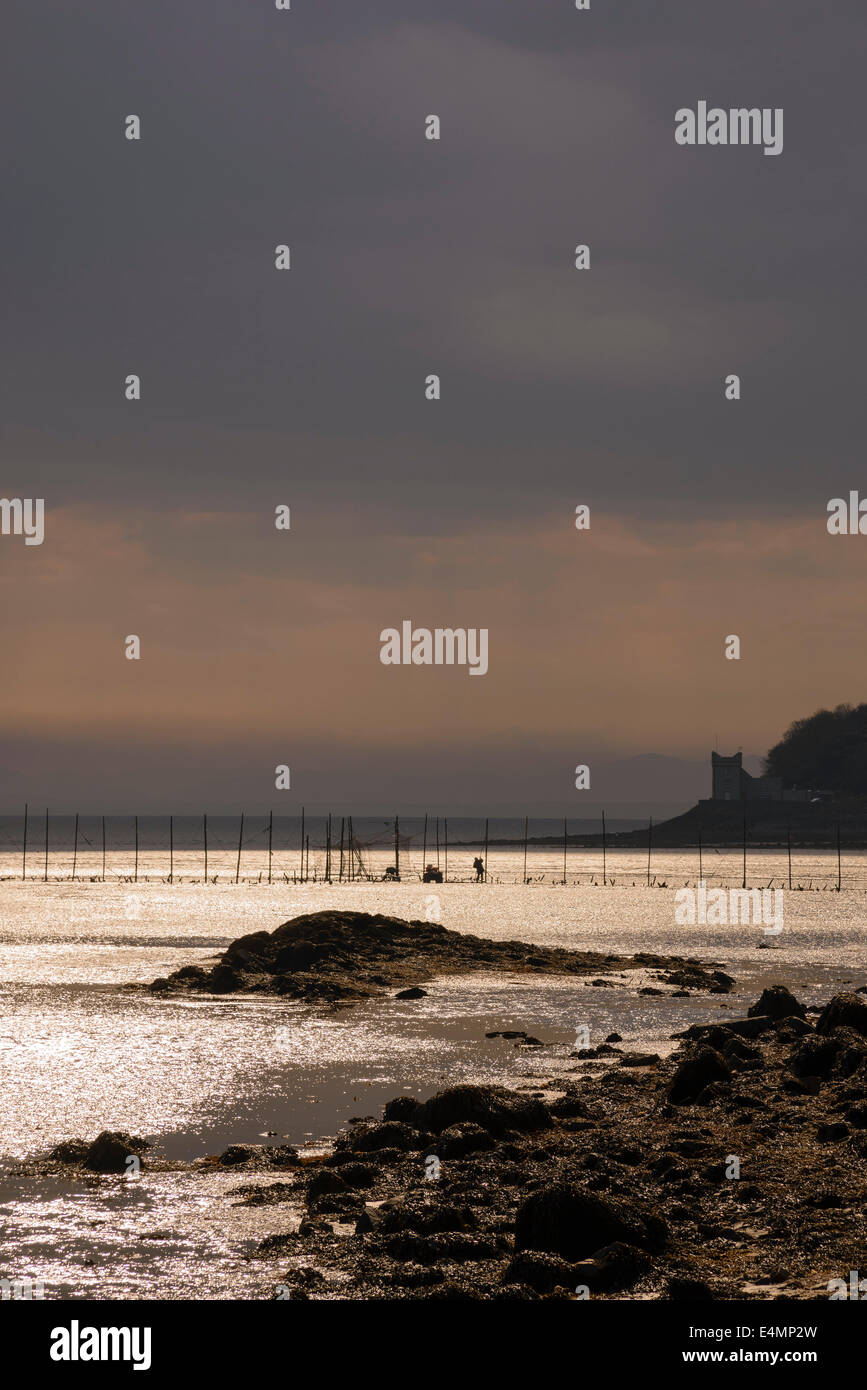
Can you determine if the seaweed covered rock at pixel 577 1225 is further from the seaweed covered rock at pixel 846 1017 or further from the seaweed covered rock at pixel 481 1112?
the seaweed covered rock at pixel 846 1017

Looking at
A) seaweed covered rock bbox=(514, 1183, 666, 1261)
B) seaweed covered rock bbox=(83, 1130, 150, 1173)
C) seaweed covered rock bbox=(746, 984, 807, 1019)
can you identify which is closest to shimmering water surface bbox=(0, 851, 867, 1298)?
seaweed covered rock bbox=(83, 1130, 150, 1173)

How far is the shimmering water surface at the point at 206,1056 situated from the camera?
49.4ft

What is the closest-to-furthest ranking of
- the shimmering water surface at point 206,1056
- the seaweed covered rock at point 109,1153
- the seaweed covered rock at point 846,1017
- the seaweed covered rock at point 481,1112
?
the shimmering water surface at point 206,1056 → the seaweed covered rock at point 109,1153 → the seaweed covered rock at point 481,1112 → the seaweed covered rock at point 846,1017

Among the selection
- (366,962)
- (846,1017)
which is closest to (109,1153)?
(846,1017)

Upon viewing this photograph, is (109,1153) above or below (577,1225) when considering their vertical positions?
below

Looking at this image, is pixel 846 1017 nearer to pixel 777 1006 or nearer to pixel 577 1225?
pixel 777 1006

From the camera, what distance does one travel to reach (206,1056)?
28.8 m

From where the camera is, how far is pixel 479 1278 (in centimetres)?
1311

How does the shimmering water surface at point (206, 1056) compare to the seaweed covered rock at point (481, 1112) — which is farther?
the seaweed covered rock at point (481, 1112)

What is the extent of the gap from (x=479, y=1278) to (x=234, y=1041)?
18.9 meters

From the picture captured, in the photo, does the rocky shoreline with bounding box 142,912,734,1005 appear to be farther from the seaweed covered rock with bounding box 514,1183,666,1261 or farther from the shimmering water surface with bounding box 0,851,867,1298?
the seaweed covered rock with bounding box 514,1183,666,1261

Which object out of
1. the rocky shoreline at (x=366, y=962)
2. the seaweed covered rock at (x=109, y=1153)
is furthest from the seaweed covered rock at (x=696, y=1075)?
the rocky shoreline at (x=366, y=962)

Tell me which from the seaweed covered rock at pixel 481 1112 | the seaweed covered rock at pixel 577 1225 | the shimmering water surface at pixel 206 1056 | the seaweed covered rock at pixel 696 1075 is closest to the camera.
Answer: the seaweed covered rock at pixel 577 1225
